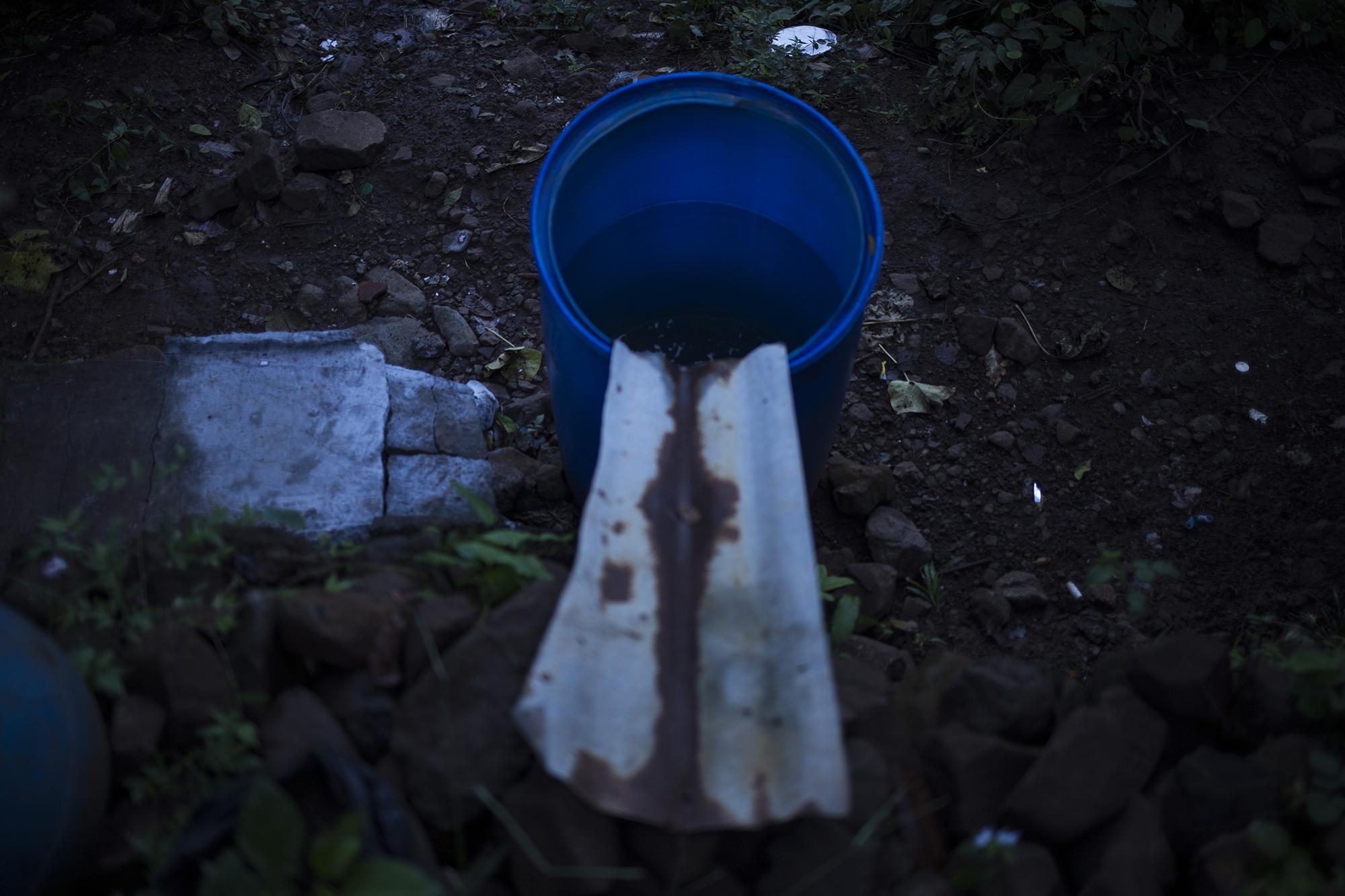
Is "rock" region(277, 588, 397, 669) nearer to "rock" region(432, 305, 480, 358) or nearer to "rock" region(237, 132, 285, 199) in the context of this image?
"rock" region(432, 305, 480, 358)

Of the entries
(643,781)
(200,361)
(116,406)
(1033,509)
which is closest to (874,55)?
(1033,509)

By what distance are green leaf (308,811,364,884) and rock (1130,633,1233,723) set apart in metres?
1.23

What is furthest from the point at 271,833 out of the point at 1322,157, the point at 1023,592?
the point at 1322,157

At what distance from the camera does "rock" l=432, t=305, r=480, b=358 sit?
2.75 m

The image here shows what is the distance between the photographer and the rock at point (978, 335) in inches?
108

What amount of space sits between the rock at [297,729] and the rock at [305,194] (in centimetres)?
197

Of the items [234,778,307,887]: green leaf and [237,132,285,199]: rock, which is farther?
[237,132,285,199]: rock

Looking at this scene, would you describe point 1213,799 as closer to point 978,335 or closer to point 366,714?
point 366,714

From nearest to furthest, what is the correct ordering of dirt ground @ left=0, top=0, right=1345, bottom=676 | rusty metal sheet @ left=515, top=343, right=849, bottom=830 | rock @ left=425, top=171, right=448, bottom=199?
rusty metal sheet @ left=515, top=343, right=849, bottom=830 < dirt ground @ left=0, top=0, right=1345, bottom=676 < rock @ left=425, top=171, right=448, bottom=199

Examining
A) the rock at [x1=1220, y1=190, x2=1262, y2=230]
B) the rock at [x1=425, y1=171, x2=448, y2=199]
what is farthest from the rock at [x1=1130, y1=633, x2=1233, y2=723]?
the rock at [x1=425, y1=171, x2=448, y2=199]

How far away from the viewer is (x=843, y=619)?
194 cm

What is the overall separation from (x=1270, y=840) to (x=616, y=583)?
1.00 metres

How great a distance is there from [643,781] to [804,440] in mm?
939

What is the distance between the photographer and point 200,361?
94.2 inches
